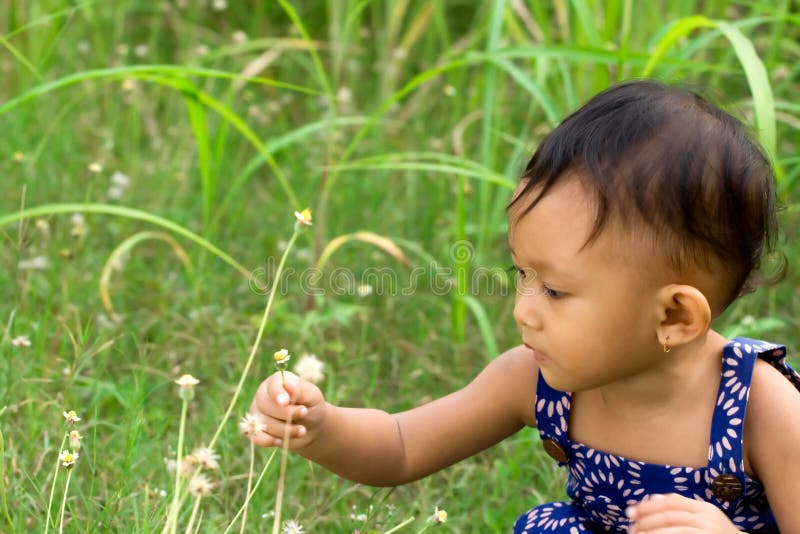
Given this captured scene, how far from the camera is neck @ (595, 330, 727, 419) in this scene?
4.52 ft

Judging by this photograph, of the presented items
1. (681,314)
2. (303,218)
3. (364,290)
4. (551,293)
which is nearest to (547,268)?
(551,293)

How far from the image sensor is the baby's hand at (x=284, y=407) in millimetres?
1311

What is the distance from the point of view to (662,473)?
1.38 m

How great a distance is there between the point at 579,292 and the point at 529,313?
0.06 m

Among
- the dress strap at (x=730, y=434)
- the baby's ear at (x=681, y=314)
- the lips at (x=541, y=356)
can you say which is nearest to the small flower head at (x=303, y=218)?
the lips at (x=541, y=356)

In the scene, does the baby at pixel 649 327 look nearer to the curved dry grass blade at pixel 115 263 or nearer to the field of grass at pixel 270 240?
the field of grass at pixel 270 240

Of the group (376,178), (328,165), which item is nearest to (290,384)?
(328,165)

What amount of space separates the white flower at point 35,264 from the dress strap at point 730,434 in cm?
123

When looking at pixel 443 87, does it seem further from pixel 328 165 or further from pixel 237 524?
pixel 237 524

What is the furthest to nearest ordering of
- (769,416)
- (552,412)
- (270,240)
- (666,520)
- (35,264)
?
1. (270,240)
2. (35,264)
3. (552,412)
4. (769,416)
5. (666,520)

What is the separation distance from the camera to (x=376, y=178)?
279 cm

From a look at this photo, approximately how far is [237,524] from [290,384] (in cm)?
30

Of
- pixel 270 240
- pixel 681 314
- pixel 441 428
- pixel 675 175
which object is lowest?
pixel 270 240

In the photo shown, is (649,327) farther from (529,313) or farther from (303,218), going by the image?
(303,218)
